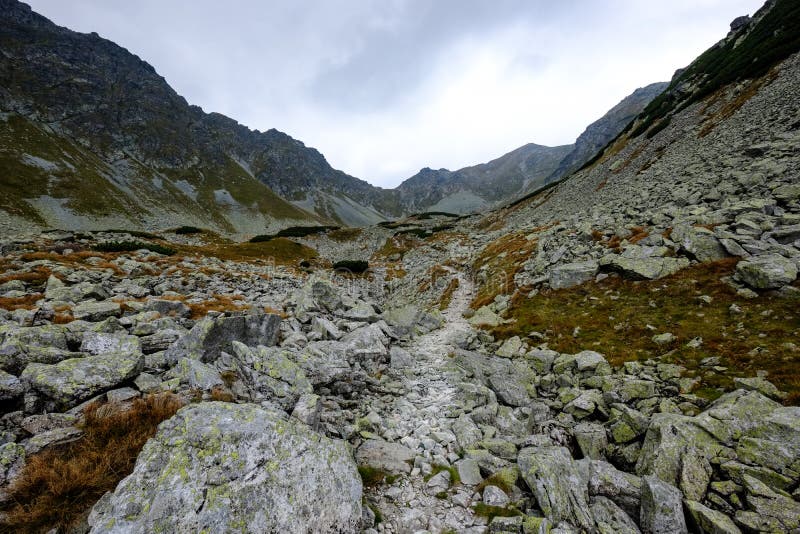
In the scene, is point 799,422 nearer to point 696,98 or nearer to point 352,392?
point 352,392

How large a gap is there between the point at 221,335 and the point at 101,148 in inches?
7405

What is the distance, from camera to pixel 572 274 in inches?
786

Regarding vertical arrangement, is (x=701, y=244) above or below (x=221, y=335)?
below

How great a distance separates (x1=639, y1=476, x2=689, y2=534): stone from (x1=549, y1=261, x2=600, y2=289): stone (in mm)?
14875

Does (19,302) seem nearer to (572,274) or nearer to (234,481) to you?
(234,481)

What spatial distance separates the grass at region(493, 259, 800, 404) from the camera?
31.2ft

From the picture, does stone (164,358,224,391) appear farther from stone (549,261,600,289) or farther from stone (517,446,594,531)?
stone (549,261,600,289)

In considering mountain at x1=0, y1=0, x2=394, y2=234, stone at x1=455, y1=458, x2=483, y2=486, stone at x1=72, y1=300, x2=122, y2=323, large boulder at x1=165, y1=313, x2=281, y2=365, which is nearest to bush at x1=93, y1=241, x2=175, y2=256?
stone at x1=72, y1=300, x2=122, y2=323

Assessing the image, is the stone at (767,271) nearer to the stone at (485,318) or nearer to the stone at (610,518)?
the stone at (485,318)

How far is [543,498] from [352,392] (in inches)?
275

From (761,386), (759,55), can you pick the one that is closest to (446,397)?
(761,386)

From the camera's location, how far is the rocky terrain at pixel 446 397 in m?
5.34

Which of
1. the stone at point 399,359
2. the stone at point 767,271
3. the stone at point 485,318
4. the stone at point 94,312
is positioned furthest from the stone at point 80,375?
the stone at point 767,271

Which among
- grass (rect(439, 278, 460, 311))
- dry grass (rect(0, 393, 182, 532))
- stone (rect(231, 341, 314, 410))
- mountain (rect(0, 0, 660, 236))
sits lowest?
grass (rect(439, 278, 460, 311))
